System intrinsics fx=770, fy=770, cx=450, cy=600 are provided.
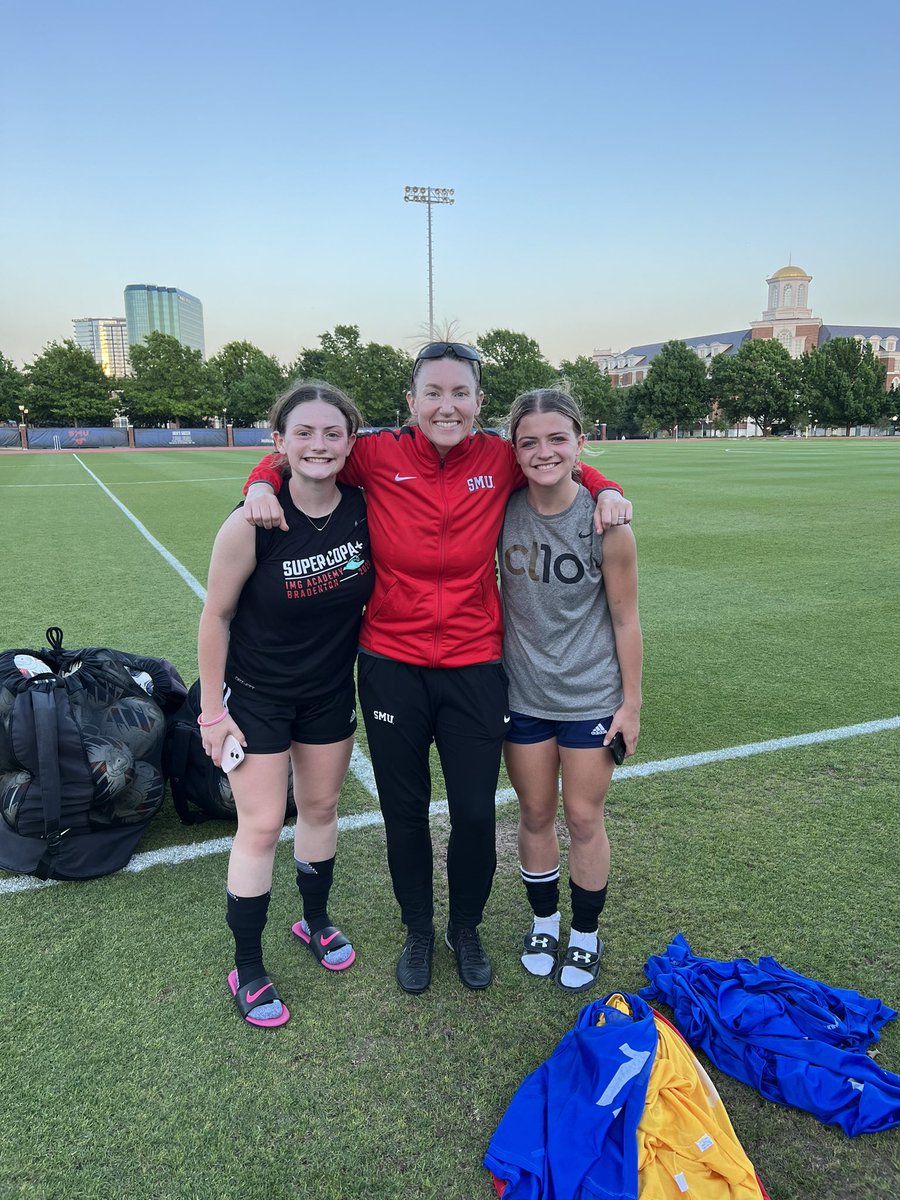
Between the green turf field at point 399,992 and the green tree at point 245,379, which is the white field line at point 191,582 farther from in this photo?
the green tree at point 245,379

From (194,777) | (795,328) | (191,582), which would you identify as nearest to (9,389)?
(191,582)

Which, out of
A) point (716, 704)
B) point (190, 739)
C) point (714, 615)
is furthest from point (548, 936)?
point (714, 615)

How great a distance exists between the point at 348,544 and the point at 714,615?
5422 millimetres

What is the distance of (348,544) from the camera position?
7.66 feet

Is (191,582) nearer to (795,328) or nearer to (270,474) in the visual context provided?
(270,474)

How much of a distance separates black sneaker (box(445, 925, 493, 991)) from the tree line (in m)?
64.8

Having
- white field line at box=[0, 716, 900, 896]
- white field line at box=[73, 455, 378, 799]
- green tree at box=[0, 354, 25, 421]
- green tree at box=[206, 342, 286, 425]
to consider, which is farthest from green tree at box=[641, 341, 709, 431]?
white field line at box=[0, 716, 900, 896]

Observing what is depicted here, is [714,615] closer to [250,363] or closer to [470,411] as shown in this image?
[470,411]

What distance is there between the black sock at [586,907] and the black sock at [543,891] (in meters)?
0.07

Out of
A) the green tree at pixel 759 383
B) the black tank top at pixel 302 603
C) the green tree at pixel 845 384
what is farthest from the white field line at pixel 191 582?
the green tree at pixel 845 384

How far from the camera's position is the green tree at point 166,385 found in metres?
66.8

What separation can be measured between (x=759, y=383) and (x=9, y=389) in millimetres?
65851

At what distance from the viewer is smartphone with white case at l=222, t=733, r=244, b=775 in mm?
2334

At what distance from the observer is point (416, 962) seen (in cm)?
256
